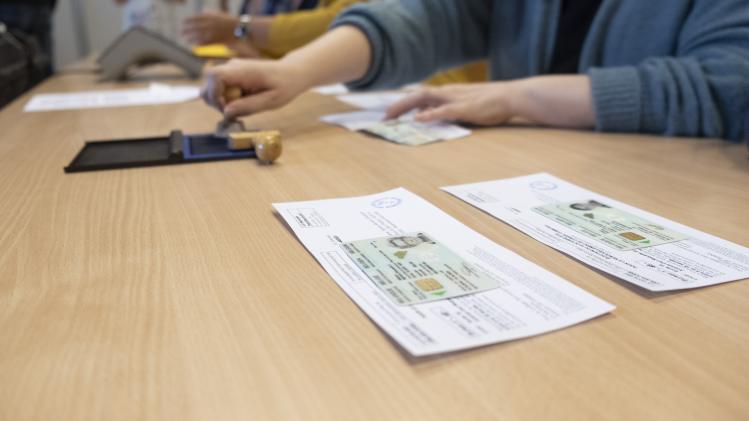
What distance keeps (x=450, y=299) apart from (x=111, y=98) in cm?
105

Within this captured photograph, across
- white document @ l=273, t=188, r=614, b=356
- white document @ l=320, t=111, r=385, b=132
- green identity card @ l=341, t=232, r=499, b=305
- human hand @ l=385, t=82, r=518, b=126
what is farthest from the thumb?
green identity card @ l=341, t=232, r=499, b=305

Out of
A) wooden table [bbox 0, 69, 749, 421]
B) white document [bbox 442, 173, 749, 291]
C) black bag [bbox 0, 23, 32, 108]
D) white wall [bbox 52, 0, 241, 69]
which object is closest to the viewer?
wooden table [bbox 0, 69, 749, 421]

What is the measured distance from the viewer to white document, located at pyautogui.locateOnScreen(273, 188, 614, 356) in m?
0.34

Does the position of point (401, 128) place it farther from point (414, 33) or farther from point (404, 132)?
point (414, 33)

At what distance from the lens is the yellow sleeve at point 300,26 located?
5.39 feet

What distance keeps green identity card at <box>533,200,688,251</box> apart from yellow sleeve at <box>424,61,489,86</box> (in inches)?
37.8

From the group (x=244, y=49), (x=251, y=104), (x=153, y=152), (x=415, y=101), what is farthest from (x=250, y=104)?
(x=244, y=49)

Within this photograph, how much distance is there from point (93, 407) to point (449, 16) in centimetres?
101

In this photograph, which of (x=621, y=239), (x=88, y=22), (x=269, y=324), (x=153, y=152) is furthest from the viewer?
(x=88, y=22)

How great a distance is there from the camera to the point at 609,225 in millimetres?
514

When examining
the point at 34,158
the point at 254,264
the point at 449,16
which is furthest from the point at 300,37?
the point at 254,264

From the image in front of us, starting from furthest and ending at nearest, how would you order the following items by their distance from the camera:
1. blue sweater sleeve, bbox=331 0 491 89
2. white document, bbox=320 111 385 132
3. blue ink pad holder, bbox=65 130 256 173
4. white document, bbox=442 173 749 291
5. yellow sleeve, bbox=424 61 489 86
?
yellow sleeve, bbox=424 61 489 86 → blue sweater sleeve, bbox=331 0 491 89 → white document, bbox=320 111 385 132 → blue ink pad holder, bbox=65 130 256 173 → white document, bbox=442 173 749 291

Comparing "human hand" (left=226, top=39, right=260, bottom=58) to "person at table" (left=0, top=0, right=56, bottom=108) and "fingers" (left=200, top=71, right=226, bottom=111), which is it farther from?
"fingers" (left=200, top=71, right=226, bottom=111)

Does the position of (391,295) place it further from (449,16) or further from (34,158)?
(449,16)
